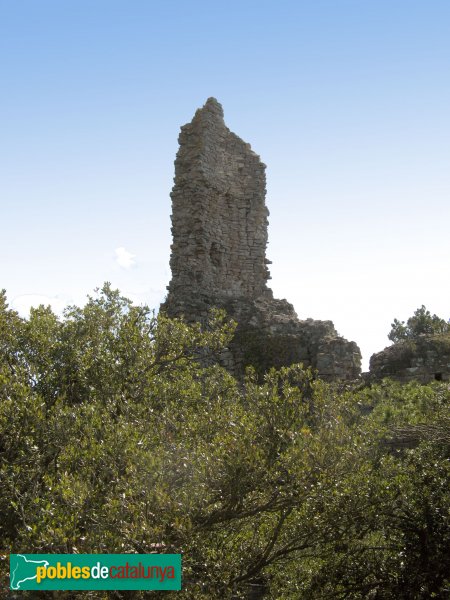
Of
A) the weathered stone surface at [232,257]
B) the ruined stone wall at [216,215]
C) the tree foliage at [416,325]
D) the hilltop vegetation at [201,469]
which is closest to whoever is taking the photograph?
the hilltop vegetation at [201,469]

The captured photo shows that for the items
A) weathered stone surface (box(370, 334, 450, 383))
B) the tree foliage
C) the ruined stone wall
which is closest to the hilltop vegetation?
weathered stone surface (box(370, 334, 450, 383))

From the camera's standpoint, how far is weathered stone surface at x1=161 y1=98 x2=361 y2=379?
22.4 meters

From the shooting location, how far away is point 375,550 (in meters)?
11.9

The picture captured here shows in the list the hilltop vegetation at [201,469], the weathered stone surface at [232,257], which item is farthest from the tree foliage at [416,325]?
the hilltop vegetation at [201,469]

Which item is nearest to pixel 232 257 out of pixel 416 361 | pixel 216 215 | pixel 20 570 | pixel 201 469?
pixel 216 215

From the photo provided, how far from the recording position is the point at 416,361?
20406 mm

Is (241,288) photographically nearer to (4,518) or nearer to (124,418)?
(124,418)

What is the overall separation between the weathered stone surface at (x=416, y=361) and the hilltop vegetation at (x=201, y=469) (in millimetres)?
6570

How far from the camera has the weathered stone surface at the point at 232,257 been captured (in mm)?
22438

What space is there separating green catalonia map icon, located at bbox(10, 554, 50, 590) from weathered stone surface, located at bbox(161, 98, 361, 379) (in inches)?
571

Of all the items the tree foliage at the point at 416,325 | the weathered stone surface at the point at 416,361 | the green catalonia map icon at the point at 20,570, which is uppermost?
the tree foliage at the point at 416,325

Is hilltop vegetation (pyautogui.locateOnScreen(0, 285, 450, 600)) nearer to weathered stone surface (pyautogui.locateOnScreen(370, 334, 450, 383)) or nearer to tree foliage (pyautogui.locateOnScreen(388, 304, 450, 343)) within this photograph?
weathered stone surface (pyautogui.locateOnScreen(370, 334, 450, 383))

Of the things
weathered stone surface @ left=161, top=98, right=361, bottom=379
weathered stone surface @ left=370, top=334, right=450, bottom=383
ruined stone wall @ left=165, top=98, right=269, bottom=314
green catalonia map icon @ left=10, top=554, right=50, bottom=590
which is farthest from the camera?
ruined stone wall @ left=165, top=98, right=269, bottom=314

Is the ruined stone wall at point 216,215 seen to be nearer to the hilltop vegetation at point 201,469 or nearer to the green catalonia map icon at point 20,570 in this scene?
the hilltop vegetation at point 201,469
